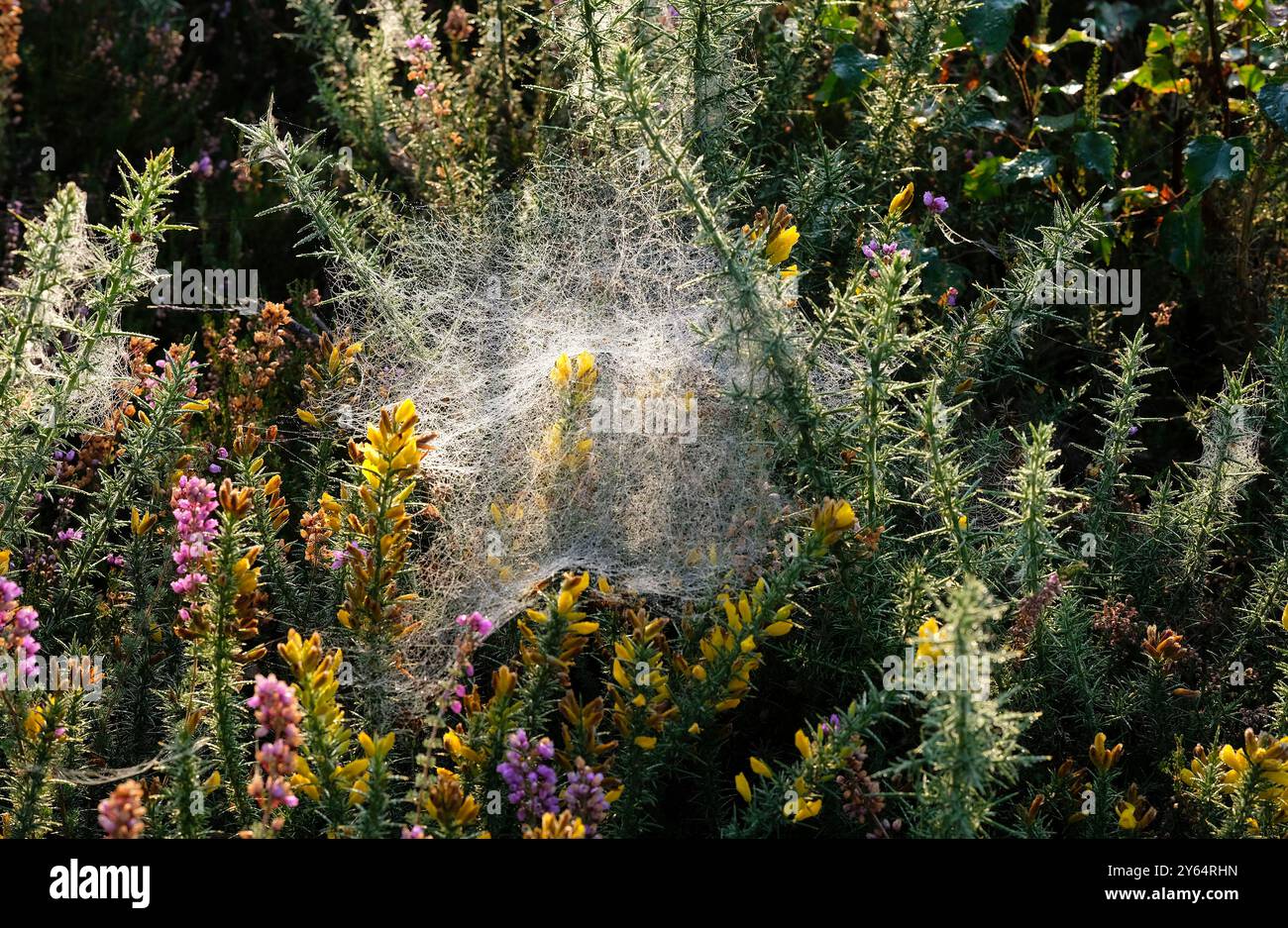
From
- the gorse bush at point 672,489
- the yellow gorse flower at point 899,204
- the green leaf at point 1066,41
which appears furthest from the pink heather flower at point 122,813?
the green leaf at point 1066,41

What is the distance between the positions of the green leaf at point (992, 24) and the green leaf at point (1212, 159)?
0.71 metres

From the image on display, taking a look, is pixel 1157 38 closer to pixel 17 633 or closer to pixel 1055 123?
pixel 1055 123

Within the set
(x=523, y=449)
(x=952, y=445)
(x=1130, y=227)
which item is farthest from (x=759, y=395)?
(x=1130, y=227)

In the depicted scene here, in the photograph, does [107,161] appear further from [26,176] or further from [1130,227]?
[1130,227]

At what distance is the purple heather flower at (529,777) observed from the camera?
240 centimetres

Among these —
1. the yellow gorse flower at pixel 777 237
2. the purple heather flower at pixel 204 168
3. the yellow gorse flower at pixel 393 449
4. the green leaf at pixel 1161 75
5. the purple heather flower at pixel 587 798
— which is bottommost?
the purple heather flower at pixel 587 798

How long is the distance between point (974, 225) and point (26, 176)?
3.89m

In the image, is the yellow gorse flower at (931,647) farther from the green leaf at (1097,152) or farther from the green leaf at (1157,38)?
the green leaf at (1157,38)

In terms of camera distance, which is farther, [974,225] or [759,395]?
[974,225]

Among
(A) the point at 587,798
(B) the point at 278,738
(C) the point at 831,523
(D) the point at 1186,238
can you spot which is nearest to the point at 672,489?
(C) the point at 831,523

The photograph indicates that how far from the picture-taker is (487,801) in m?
2.59

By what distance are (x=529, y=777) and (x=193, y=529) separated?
0.91 metres

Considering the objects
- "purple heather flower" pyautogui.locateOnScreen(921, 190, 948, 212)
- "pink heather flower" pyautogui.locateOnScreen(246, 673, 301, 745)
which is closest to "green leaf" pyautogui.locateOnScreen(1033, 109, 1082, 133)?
"purple heather flower" pyautogui.locateOnScreen(921, 190, 948, 212)
